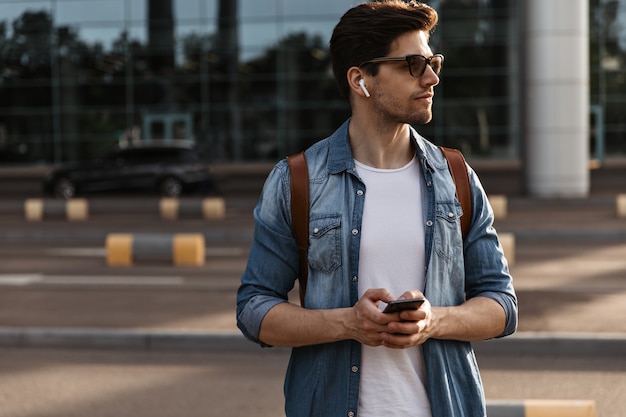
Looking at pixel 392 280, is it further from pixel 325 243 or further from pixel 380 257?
pixel 325 243

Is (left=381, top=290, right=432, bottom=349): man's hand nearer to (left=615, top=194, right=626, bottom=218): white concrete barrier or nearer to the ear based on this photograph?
the ear

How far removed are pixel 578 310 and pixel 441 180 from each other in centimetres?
749

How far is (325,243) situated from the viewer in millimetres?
2607

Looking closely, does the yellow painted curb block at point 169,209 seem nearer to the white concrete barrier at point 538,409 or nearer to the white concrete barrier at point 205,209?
the white concrete barrier at point 205,209

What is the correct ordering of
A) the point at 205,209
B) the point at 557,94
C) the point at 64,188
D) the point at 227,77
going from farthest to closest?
1. the point at 227,77
2. the point at 64,188
3. the point at 557,94
4. the point at 205,209

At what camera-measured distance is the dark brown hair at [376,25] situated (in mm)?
2580

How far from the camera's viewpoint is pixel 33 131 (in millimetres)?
41469

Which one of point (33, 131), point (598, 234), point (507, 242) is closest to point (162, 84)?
point (33, 131)

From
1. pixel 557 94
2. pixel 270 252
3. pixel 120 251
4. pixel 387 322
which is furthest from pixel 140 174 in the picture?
pixel 387 322

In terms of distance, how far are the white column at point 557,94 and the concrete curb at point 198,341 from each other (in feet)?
58.0

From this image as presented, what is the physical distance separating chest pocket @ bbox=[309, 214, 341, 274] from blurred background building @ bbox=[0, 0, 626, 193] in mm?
37139

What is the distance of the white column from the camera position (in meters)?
25.0

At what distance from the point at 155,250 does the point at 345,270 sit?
40.1ft

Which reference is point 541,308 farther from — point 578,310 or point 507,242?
point 507,242
